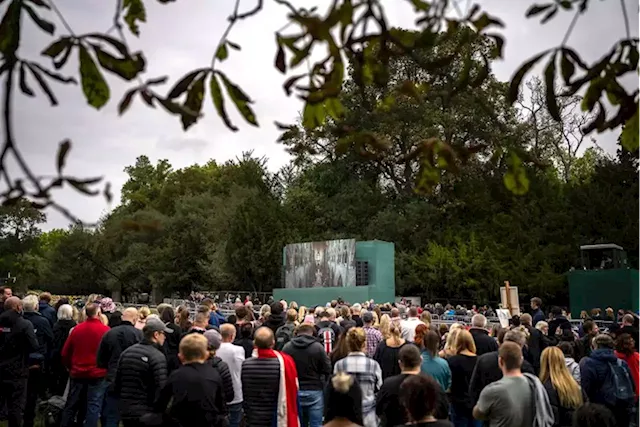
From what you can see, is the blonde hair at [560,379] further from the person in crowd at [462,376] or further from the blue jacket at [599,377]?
the person in crowd at [462,376]

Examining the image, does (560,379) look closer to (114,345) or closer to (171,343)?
(171,343)

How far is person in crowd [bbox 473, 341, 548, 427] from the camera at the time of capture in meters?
5.32

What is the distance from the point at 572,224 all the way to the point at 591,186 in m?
2.11

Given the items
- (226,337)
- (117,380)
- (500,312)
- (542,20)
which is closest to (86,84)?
(542,20)

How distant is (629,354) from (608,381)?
847 millimetres

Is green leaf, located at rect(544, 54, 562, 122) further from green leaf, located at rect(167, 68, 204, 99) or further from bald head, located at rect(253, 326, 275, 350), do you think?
bald head, located at rect(253, 326, 275, 350)

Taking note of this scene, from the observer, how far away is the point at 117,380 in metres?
6.54

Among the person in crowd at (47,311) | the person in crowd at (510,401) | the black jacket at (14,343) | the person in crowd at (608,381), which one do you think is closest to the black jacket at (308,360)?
the person in crowd at (510,401)

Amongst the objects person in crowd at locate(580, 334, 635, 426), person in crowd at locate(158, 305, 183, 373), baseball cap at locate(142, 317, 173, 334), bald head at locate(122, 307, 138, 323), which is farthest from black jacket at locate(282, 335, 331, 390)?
person in crowd at locate(580, 334, 635, 426)

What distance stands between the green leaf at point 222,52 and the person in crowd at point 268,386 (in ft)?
15.7

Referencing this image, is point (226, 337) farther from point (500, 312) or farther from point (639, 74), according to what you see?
point (500, 312)

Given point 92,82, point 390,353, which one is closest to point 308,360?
point 390,353

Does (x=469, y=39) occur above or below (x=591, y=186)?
below

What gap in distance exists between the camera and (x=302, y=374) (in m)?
7.62
